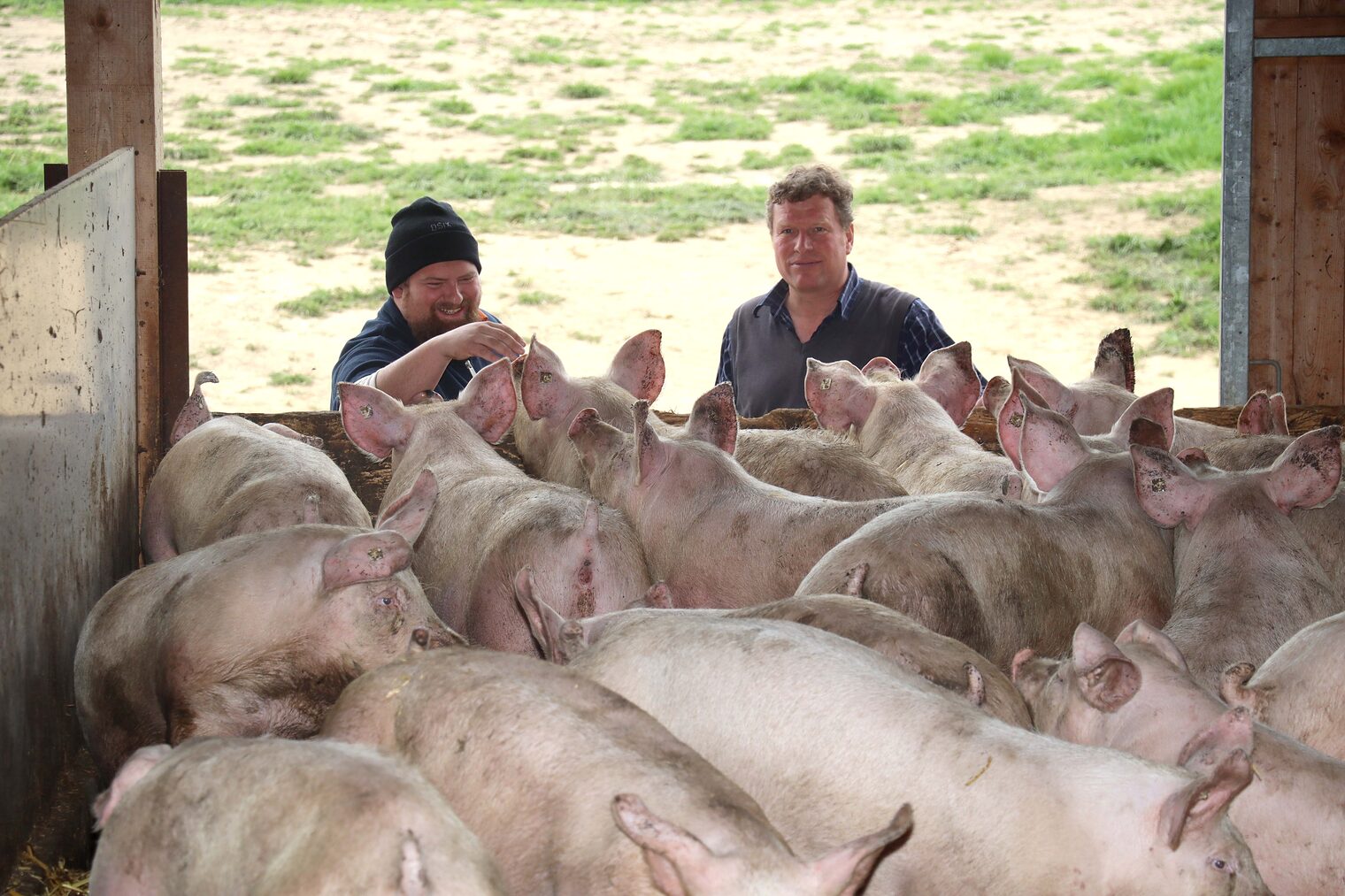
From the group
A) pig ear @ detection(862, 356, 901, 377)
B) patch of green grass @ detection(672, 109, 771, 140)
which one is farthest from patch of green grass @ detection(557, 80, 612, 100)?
pig ear @ detection(862, 356, 901, 377)

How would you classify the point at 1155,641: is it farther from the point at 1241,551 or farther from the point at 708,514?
the point at 708,514

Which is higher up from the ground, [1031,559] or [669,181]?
[669,181]

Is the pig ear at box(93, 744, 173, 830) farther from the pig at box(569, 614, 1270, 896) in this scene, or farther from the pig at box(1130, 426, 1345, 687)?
the pig at box(1130, 426, 1345, 687)

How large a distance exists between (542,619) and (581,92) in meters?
20.0

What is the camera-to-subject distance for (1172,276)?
16.0 meters

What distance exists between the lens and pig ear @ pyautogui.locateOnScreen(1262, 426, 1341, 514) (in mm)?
3797

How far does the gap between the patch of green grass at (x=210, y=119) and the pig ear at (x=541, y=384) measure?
1637 cm

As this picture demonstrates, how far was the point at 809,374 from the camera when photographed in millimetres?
5234

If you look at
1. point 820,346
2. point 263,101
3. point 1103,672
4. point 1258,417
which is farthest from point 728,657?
point 263,101

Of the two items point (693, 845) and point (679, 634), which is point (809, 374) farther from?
point (693, 845)

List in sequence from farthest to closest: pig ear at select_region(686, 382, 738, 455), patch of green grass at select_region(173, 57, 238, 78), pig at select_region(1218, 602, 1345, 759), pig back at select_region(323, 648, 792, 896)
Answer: patch of green grass at select_region(173, 57, 238, 78) < pig ear at select_region(686, 382, 738, 455) < pig at select_region(1218, 602, 1345, 759) < pig back at select_region(323, 648, 792, 896)

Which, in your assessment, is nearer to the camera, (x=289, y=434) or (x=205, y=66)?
(x=289, y=434)

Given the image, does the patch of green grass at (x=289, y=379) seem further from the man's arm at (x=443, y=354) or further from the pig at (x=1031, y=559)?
the pig at (x=1031, y=559)

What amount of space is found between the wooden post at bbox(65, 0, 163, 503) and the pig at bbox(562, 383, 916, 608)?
71.6 inches
